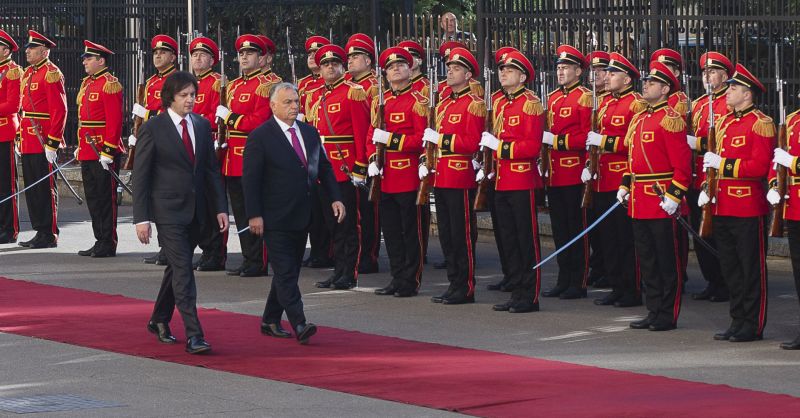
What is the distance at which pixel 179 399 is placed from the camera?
856 centimetres

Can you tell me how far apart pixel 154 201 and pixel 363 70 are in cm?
345

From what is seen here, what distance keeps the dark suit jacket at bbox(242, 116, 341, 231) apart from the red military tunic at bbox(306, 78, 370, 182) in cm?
257

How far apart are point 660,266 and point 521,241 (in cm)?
118

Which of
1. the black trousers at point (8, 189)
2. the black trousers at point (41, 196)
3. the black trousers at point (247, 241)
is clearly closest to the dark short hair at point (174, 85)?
the black trousers at point (247, 241)

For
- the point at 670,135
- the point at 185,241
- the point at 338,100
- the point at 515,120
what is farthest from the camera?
the point at 338,100

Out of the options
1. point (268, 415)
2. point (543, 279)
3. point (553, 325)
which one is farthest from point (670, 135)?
point (268, 415)

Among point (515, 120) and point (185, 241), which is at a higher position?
point (515, 120)

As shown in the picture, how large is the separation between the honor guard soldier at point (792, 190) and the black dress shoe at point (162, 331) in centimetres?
378

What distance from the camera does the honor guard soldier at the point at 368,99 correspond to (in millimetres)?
13195

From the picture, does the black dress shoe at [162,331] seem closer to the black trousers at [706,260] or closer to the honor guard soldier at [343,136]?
the honor guard soldier at [343,136]

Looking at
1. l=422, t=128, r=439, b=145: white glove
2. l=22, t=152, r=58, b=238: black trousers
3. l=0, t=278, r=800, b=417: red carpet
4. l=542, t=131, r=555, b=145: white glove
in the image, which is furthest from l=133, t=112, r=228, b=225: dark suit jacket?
l=22, t=152, r=58, b=238: black trousers

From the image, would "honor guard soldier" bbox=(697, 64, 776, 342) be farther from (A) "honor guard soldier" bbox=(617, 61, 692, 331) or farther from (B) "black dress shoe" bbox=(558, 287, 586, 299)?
(B) "black dress shoe" bbox=(558, 287, 586, 299)

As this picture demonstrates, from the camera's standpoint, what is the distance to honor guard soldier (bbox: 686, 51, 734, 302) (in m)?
12.0

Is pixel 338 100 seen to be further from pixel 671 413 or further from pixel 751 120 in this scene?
pixel 671 413
